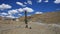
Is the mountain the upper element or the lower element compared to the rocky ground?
upper

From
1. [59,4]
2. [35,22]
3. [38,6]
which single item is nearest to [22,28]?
[35,22]

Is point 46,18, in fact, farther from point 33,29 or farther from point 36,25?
point 33,29

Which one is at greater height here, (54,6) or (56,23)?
(54,6)

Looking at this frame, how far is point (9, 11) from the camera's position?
16.2 feet

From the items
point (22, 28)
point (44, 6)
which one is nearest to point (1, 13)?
point (22, 28)

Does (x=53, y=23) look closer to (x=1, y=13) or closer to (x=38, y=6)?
(x=38, y=6)

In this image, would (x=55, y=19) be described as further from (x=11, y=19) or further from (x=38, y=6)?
(x=11, y=19)

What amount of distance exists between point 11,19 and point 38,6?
2.31ft

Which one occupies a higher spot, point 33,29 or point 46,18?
point 46,18

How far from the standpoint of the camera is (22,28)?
196 inches

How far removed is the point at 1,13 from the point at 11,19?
27 cm

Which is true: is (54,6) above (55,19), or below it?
above

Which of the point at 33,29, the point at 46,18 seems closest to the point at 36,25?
the point at 33,29

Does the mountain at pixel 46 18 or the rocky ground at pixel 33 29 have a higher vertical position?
the mountain at pixel 46 18
